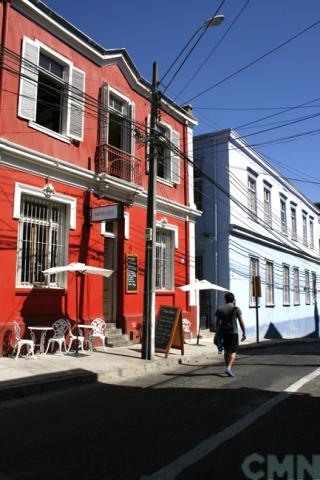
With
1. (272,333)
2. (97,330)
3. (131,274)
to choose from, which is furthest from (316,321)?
(97,330)

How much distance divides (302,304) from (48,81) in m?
22.8

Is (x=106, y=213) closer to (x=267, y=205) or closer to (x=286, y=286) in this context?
(x=267, y=205)

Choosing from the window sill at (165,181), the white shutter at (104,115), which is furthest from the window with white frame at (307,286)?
the white shutter at (104,115)

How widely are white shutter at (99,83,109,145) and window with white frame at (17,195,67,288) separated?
2.55 meters

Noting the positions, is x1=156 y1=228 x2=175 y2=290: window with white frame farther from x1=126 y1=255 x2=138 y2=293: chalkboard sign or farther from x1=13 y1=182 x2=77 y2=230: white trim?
x1=13 y1=182 x2=77 y2=230: white trim

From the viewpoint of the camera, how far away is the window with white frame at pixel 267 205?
25.8m

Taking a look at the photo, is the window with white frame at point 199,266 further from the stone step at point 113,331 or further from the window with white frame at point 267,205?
the stone step at point 113,331

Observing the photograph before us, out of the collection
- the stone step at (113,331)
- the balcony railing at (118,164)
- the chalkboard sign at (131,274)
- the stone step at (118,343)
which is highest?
the balcony railing at (118,164)

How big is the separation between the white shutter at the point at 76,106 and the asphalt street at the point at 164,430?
7.03 meters

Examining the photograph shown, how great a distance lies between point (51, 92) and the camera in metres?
13.2

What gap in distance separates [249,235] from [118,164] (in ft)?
33.0

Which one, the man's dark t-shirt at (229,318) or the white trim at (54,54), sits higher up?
the white trim at (54,54)

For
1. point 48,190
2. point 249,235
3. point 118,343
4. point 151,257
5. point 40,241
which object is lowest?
point 118,343

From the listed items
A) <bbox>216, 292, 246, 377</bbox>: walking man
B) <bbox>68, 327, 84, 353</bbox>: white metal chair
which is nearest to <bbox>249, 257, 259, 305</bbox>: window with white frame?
<bbox>68, 327, 84, 353</bbox>: white metal chair
